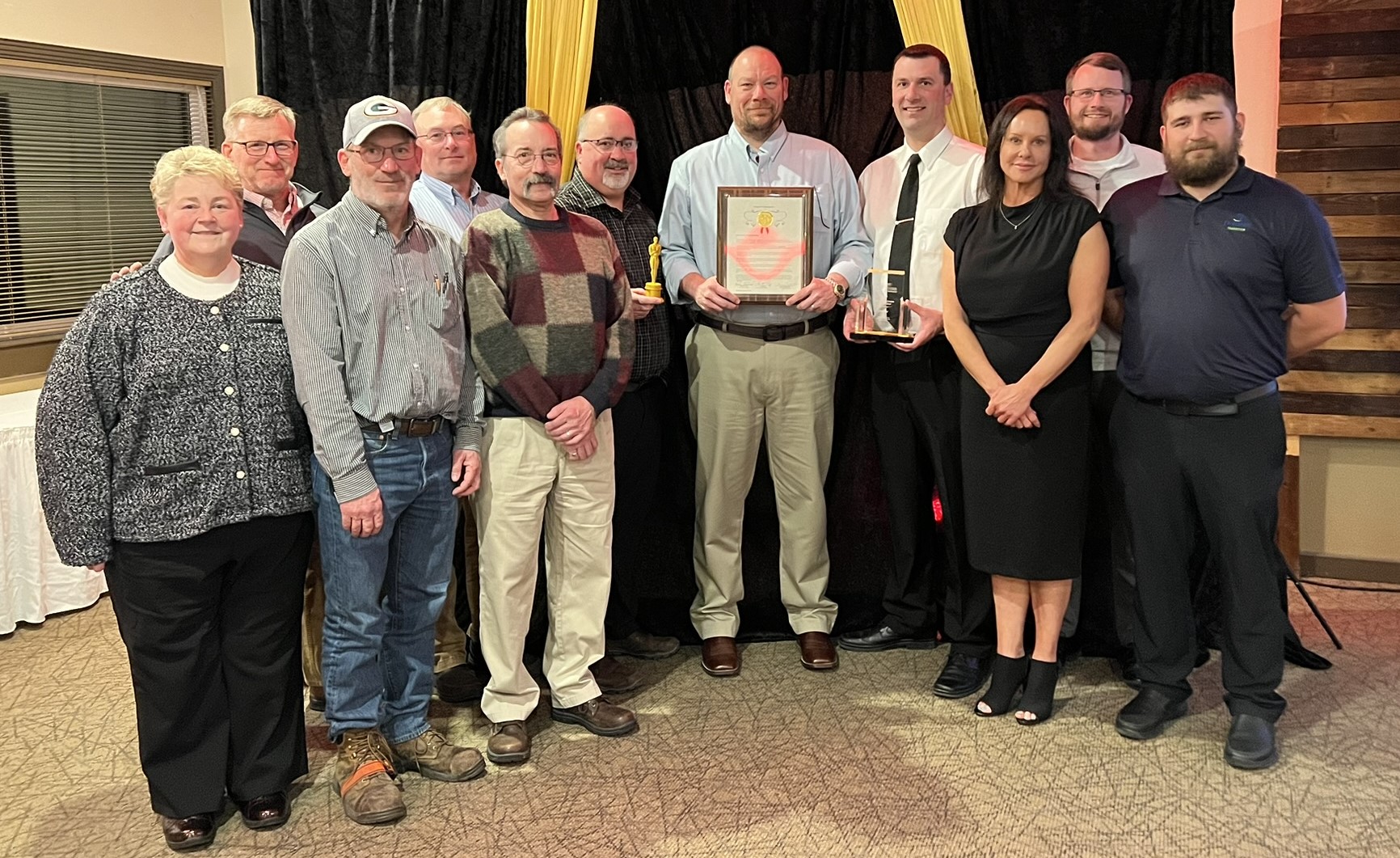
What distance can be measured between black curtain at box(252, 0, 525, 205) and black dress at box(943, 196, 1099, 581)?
73.2 inches

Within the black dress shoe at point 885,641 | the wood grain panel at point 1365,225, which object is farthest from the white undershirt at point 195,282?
the wood grain panel at point 1365,225

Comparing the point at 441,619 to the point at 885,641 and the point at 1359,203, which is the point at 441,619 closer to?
the point at 885,641

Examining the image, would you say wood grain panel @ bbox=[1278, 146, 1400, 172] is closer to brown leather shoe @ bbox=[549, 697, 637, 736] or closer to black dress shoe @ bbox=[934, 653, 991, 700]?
black dress shoe @ bbox=[934, 653, 991, 700]

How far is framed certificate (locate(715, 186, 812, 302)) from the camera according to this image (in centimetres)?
357

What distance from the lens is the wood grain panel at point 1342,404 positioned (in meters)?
4.36

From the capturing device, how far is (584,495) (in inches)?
127

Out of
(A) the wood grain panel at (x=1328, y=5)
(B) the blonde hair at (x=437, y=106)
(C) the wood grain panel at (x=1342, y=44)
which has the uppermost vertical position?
(A) the wood grain panel at (x=1328, y=5)

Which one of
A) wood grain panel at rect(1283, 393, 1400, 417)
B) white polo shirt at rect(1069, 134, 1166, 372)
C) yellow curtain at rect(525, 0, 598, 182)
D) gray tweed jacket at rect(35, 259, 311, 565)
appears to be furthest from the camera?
wood grain panel at rect(1283, 393, 1400, 417)

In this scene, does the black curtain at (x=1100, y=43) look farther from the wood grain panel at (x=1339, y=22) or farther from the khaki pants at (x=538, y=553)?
the khaki pants at (x=538, y=553)

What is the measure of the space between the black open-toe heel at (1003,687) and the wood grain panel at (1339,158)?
7.41 feet

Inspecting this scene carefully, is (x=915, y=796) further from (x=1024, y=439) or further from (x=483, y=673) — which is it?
(x=483, y=673)

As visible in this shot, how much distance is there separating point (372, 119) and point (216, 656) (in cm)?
131

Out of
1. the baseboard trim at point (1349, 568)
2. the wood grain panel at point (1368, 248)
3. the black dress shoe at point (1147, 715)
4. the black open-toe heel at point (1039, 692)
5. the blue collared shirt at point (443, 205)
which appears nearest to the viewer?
the black dress shoe at point (1147, 715)

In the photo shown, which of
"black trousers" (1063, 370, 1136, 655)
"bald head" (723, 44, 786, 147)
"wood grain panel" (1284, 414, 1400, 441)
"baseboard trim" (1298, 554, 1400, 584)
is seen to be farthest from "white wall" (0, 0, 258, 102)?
"baseboard trim" (1298, 554, 1400, 584)
